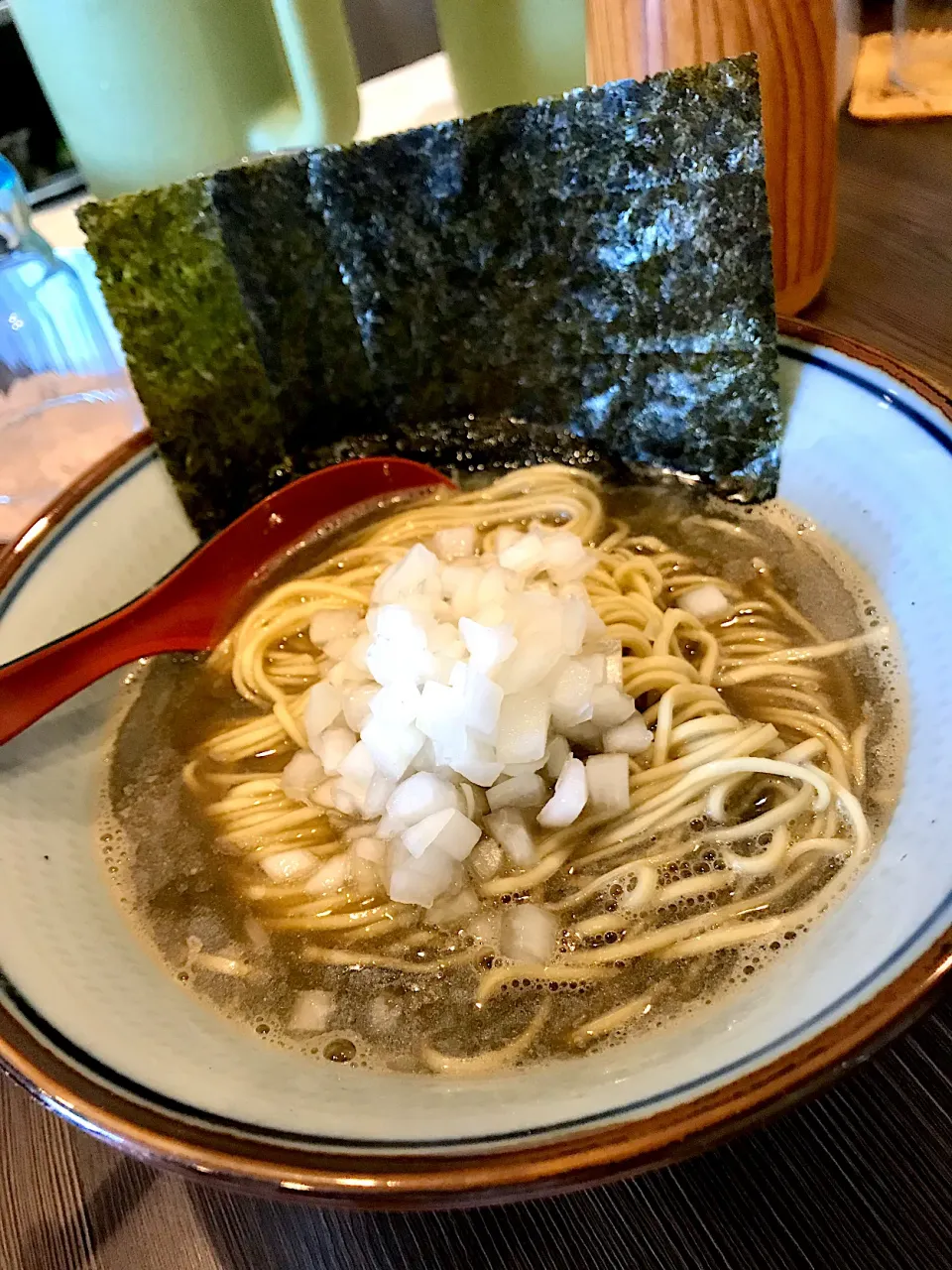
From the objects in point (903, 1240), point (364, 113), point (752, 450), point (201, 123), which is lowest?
point (903, 1240)

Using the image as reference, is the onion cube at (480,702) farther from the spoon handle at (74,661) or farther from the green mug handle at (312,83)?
the green mug handle at (312,83)

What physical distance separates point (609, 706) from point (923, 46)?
1602 mm

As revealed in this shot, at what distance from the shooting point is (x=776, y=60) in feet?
4.03

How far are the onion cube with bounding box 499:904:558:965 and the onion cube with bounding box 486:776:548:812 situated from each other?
0.33ft

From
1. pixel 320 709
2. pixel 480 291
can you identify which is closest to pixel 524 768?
pixel 320 709

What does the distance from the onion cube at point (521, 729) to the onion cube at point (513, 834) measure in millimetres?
74

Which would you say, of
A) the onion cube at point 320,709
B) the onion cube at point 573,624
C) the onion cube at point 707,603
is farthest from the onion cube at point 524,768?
the onion cube at point 707,603

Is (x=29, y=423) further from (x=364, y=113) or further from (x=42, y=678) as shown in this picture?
(x=364, y=113)

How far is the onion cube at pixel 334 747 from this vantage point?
106 centimetres

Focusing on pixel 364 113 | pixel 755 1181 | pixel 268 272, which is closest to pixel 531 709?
pixel 755 1181

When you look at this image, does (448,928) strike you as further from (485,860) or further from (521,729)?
(521,729)

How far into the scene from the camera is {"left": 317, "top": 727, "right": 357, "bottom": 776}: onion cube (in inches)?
41.7

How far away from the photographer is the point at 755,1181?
0.72 m

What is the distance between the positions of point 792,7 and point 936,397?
21.7 inches
